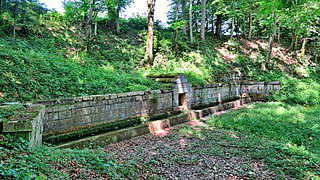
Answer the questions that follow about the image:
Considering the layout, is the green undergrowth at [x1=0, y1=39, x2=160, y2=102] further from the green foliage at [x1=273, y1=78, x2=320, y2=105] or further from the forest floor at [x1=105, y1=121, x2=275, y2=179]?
the green foliage at [x1=273, y1=78, x2=320, y2=105]

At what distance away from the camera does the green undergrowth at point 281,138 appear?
4480 millimetres

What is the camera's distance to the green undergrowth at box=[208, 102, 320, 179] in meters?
4.48

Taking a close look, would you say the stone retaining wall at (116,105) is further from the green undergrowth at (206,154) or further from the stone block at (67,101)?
the green undergrowth at (206,154)

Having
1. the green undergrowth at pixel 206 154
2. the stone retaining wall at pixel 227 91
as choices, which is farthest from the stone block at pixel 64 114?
the stone retaining wall at pixel 227 91

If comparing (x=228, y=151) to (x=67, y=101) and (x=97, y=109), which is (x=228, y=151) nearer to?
(x=97, y=109)

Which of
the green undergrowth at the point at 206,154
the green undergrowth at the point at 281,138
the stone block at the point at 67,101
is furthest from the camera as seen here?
the stone block at the point at 67,101

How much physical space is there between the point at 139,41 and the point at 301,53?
51.4 ft

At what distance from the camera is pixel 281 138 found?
20.9 ft

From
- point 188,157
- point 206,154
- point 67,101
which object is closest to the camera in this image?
point 188,157

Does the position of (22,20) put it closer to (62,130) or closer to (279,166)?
(62,130)

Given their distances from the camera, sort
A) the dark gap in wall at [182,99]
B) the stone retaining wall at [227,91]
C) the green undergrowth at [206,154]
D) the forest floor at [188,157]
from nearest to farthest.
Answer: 1. the green undergrowth at [206,154]
2. the forest floor at [188,157]
3. the dark gap in wall at [182,99]
4. the stone retaining wall at [227,91]

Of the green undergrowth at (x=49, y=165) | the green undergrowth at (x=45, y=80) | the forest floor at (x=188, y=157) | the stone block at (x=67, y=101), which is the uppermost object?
the green undergrowth at (x=45, y=80)

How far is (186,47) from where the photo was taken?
52.7 feet

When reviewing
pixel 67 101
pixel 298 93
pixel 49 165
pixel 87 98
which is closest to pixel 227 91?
pixel 298 93
